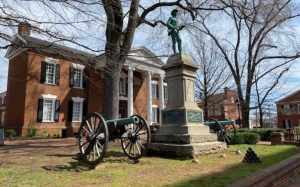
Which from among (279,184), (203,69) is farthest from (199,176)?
(203,69)

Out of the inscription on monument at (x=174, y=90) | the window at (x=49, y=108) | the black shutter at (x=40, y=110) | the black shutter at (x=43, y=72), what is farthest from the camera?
the black shutter at (x=43, y=72)

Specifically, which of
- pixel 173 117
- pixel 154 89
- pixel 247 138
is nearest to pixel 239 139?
pixel 247 138

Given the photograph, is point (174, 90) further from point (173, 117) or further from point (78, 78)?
point (78, 78)

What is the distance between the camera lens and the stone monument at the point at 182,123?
724 centimetres

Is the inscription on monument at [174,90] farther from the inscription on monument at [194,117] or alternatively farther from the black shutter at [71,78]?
the black shutter at [71,78]

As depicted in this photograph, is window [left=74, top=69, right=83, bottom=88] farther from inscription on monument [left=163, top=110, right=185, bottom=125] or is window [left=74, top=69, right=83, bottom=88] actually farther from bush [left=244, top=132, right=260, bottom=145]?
bush [left=244, top=132, right=260, bottom=145]

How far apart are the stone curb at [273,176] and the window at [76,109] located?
18.9 meters

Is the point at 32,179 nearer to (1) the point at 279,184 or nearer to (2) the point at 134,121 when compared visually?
(2) the point at 134,121

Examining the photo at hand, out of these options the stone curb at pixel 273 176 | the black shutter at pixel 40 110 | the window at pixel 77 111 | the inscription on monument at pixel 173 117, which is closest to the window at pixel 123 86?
the window at pixel 77 111

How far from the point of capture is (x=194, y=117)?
812 cm

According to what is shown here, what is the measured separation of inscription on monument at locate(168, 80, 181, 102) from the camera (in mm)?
8362

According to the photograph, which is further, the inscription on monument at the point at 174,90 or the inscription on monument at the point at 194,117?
the inscription on monument at the point at 174,90

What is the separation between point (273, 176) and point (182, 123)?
12.1 ft

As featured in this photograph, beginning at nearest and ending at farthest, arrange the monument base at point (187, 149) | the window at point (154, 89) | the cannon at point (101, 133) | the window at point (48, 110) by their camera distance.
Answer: the cannon at point (101, 133), the monument base at point (187, 149), the window at point (48, 110), the window at point (154, 89)
